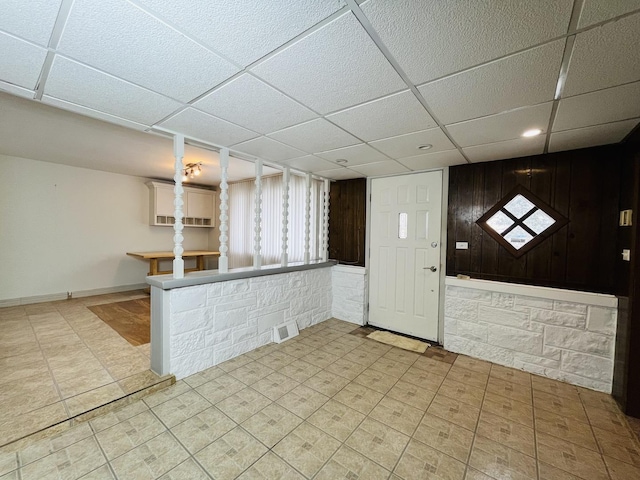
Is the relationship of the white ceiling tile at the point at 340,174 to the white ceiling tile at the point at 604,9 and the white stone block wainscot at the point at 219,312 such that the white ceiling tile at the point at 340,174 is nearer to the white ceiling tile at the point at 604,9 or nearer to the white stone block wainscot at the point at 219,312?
the white stone block wainscot at the point at 219,312

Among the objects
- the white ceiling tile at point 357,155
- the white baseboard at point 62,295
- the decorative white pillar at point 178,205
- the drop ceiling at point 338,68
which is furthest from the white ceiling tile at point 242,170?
the white baseboard at point 62,295

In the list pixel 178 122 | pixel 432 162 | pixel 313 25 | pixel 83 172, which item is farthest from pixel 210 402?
pixel 83 172

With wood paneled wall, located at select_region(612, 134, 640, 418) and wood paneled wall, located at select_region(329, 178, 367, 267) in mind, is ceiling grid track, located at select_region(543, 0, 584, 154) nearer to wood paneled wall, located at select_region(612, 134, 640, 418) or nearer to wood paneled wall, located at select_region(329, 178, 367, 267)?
wood paneled wall, located at select_region(612, 134, 640, 418)

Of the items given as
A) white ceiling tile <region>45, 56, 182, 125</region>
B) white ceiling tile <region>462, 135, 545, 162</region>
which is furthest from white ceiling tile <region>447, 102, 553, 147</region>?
white ceiling tile <region>45, 56, 182, 125</region>

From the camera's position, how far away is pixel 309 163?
11.1 feet

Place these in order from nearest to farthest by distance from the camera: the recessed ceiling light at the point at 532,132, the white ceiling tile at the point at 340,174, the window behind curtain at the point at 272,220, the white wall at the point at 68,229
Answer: the recessed ceiling light at the point at 532,132 → the white ceiling tile at the point at 340,174 → the white wall at the point at 68,229 → the window behind curtain at the point at 272,220

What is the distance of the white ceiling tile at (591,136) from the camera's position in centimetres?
202

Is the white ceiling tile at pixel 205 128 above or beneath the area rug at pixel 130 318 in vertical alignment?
above

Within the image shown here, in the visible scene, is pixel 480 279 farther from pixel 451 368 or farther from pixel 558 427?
pixel 558 427

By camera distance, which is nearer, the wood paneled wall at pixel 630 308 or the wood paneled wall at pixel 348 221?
the wood paneled wall at pixel 630 308

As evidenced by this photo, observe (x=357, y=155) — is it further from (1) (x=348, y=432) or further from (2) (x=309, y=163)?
(1) (x=348, y=432)

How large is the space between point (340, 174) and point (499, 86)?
2.52 meters

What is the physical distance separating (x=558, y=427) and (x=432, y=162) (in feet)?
8.81

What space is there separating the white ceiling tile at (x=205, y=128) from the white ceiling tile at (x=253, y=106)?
121mm
